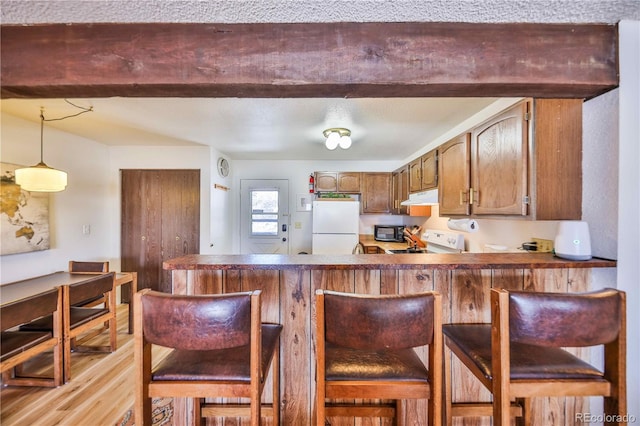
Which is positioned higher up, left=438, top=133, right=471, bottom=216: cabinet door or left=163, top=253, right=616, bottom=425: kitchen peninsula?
left=438, top=133, right=471, bottom=216: cabinet door

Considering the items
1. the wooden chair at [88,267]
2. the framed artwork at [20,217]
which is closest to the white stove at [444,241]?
the wooden chair at [88,267]

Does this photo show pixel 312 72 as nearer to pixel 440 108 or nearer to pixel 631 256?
pixel 440 108

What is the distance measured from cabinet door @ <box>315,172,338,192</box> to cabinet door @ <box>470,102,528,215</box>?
7.98 feet

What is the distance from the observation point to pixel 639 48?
109 centimetres

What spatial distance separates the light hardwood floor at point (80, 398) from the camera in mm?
1615

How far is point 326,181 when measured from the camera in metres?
4.08

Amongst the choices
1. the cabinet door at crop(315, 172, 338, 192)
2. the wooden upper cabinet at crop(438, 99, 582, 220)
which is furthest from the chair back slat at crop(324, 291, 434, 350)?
the cabinet door at crop(315, 172, 338, 192)

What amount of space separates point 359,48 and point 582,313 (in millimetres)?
1252

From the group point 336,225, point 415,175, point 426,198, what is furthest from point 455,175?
point 336,225

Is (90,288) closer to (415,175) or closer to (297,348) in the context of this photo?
(297,348)

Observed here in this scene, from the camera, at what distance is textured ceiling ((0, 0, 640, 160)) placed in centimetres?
100

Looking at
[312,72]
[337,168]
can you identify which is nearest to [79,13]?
[312,72]

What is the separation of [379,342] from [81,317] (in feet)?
8.71

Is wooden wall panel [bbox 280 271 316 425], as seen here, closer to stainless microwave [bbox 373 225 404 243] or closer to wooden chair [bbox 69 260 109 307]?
wooden chair [bbox 69 260 109 307]
